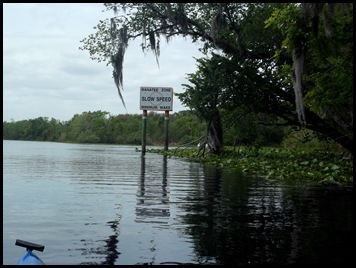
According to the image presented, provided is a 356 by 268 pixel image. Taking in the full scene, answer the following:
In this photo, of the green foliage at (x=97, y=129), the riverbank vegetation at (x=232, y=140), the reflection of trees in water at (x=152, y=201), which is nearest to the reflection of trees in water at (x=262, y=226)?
the reflection of trees in water at (x=152, y=201)

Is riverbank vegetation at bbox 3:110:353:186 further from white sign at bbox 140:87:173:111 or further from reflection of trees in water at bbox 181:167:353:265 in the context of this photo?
reflection of trees in water at bbox 181:167:353:265

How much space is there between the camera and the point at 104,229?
734 centimetres

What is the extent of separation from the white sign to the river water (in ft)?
96.1

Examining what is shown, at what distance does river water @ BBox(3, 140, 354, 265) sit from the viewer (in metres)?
5.79

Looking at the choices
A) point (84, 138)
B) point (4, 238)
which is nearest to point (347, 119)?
point (4, 238)

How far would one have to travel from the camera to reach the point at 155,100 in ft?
140

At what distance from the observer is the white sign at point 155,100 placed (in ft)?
139

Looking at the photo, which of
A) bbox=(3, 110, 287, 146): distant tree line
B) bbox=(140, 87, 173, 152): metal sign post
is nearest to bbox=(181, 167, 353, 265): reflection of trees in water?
bbox=(140, 87, 173, 152): metal sign post

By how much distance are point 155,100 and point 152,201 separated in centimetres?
3269

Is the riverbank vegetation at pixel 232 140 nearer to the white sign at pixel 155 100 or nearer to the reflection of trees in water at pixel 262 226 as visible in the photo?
the white sign at pixel 155 100

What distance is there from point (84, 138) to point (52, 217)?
10500cm

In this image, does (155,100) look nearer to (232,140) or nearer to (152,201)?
(232,140)

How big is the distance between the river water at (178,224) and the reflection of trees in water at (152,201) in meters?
0.02

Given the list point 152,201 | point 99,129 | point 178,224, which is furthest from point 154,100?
point 99,129
